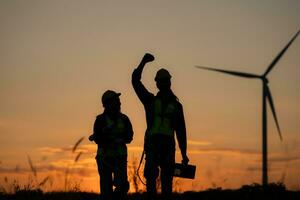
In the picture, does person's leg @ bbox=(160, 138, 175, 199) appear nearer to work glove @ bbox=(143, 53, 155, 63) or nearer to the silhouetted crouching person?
the silhouetted crouching person

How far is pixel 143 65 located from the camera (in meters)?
12.9

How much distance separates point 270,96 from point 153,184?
700cm

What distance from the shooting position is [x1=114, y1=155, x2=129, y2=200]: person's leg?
45.4 ft

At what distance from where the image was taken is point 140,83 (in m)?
12.8

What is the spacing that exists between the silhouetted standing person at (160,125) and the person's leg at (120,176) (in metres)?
1.21

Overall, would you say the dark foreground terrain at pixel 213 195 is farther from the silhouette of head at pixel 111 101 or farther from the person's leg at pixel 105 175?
the silhouette of head at pixel 111 101

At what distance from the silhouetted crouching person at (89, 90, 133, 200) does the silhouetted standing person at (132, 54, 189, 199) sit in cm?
111

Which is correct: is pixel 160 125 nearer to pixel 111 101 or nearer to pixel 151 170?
pixel 151 170

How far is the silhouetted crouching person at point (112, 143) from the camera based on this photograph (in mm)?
13766

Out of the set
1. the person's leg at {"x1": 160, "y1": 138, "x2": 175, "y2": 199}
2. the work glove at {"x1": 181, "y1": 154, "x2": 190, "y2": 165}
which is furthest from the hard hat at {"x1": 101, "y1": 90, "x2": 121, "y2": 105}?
the work glove at {"x1": 181, "y1": 154, "x2": 190, "y2": 165}

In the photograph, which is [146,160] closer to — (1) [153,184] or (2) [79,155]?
(1) [153,184]

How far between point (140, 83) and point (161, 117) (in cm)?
73

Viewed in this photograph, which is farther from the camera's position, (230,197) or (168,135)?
(230,197)

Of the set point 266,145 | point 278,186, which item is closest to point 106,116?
point 266,145
